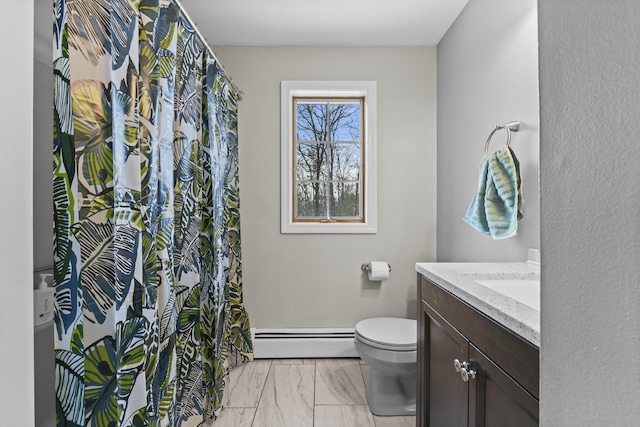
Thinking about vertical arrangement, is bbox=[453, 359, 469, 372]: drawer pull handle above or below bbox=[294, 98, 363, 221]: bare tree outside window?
below

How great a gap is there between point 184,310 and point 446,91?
2118 mm

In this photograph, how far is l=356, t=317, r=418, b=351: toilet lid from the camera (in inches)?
74.8

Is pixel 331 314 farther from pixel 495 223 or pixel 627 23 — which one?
pixel 627 23

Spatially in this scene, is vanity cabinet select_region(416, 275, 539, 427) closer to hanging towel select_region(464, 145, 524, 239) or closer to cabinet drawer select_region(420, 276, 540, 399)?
cabinet drawer select_region(420, 276, 540, 399)

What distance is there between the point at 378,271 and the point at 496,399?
1662 mm

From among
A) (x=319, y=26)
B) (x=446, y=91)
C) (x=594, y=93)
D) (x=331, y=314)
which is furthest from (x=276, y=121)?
(x=594, y=93)

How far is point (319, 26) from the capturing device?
7.87 ft

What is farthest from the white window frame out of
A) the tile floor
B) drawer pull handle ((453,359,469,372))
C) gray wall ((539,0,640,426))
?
gray wall ((539,0,640,426))

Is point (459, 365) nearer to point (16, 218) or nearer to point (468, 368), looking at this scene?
point (468, 368)

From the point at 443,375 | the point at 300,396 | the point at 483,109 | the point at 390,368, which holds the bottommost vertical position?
the point at 300,396

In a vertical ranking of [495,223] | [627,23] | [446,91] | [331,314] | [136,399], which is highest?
[446,91]

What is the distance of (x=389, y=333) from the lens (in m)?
2.05

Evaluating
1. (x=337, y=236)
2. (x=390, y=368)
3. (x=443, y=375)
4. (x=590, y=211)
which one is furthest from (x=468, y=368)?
(x=337, y=236)

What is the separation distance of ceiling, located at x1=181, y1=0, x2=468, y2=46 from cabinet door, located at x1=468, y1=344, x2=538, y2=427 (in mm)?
2003
